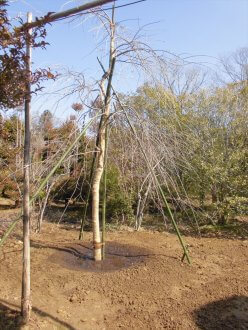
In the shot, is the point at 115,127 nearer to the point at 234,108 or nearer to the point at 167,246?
the point at 167,246

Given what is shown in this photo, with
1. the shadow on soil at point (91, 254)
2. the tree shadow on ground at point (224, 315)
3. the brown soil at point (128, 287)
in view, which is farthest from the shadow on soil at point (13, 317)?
the tree shadow on ground at point (224, 315)

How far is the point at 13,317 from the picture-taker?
3.41m

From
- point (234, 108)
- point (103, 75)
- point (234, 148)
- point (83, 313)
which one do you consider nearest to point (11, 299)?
point (83, 313)

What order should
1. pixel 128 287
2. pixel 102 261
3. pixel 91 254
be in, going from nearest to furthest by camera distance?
pixel 128 287, pixel 102 261, pixel 91 254

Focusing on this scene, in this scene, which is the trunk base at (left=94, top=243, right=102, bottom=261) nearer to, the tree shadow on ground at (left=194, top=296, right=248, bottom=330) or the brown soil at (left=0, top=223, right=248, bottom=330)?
the brown soil at (left=0, top=223, right=248, bottom=330)

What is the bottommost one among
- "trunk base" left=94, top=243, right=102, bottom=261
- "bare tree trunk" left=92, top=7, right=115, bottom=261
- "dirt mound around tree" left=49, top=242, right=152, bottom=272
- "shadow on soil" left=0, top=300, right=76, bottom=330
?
"shadow on soil" left=0, top=300, right=76, bottom=330

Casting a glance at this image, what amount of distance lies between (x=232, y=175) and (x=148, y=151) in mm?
3858

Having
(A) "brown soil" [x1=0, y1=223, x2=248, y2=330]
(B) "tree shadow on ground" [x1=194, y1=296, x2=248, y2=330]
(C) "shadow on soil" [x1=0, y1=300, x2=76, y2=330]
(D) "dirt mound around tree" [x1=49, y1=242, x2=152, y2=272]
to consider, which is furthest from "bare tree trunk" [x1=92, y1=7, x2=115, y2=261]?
(B) "tree shadow on ground" [x1=194, y1=296, x2=248, y2=330]

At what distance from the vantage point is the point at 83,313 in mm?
3627

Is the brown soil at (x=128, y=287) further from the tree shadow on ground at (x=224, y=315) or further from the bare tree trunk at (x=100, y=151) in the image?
the bare tree trunk at (x=100, y=151)

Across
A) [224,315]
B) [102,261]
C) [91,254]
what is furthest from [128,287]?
[91,254]

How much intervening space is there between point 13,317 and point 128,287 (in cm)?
143

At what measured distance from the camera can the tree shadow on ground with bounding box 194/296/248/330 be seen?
3.48 meters

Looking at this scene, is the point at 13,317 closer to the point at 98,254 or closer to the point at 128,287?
the point at 128,287
